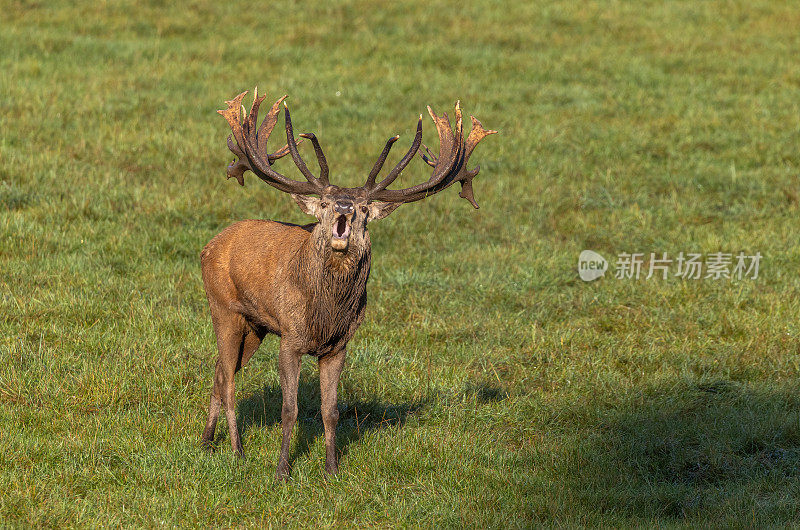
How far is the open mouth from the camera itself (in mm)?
6289

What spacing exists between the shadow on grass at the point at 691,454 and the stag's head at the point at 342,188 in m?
2.38

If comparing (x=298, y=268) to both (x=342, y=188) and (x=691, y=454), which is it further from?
(x=691, y=454)

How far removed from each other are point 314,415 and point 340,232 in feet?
8.66

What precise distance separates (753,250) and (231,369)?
820 cm

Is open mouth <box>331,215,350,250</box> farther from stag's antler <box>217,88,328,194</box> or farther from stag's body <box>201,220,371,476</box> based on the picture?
stag's antler <box>217,88,328,194</box>

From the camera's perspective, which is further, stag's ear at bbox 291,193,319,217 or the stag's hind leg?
the stag's hind leg

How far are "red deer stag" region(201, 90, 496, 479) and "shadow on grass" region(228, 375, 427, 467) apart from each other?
463 mm

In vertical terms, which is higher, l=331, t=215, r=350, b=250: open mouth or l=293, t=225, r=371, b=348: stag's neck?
l=331, t=215, r=350, b=250: open mouth

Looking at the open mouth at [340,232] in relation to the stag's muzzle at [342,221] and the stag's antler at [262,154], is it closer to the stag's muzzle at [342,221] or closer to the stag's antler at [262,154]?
the stag's muzzle at [342,221]

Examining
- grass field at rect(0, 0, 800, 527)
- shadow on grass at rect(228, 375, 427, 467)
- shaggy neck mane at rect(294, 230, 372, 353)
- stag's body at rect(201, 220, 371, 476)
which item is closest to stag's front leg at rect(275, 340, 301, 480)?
stag's body at rect(201, 220, 371, 476)

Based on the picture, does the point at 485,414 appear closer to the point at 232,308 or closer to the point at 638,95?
the point at 232,308

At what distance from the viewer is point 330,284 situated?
680 centimetres

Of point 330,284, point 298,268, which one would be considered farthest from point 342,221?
point 298,268

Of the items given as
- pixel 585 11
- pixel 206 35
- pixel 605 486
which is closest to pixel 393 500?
pixel 605 486
